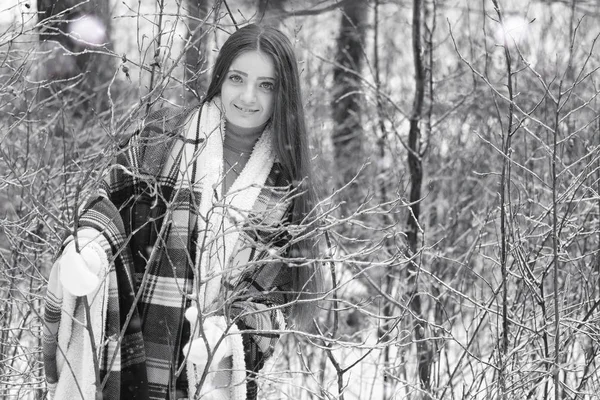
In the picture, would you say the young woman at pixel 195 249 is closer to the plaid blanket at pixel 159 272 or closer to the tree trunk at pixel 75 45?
the plaid blanket at pixel 159 272

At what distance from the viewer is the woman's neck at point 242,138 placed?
2.79m

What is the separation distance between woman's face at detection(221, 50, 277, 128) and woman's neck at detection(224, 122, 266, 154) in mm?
61

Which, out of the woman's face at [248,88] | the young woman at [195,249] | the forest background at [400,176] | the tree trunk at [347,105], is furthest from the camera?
the tree trunk at [347,105]

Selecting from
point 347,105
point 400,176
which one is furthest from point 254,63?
point 347,105

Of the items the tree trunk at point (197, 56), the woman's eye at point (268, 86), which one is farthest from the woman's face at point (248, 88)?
the tree trunk at point (197, 56)

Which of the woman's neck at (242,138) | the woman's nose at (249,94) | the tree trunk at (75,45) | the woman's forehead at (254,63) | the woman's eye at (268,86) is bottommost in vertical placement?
the woman's neck at (242,138)

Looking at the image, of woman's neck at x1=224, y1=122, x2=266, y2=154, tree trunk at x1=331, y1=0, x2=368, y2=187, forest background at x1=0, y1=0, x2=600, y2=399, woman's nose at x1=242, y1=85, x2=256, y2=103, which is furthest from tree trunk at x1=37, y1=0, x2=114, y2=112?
tree trunk at x1=331, y1=0, x2=368, y2=187

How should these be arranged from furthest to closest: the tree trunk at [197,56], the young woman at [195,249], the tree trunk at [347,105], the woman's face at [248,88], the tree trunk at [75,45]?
the tree trunk at [347,105] < the tree trunk at [75,45] < the woman's face at [248,88] < the tree trunk at [197,56] < the young woman at [195,249]

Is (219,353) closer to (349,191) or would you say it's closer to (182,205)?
(182,205)

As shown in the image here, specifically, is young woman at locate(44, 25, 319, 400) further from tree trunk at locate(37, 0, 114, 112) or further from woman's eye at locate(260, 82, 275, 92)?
tree trunk at locate(37, 0, 114, 112)

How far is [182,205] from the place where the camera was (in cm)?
255

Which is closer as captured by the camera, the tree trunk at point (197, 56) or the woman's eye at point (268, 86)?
the tree trunk at point (197, 56)

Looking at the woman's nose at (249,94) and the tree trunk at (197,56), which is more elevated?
the tree trunk at (197,56)

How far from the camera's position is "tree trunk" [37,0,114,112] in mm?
3890
